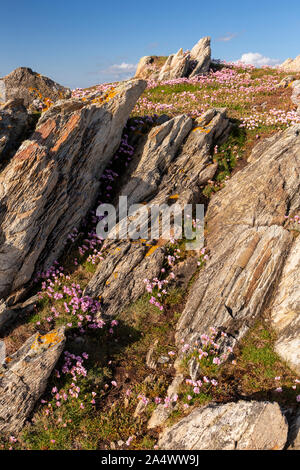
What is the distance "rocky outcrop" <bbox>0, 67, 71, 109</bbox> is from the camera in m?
15.2

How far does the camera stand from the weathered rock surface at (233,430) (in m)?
6.54

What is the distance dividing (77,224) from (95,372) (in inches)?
241

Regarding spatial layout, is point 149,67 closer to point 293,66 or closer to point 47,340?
point 293,66

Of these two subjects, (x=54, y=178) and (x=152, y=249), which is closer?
(x=54, y=178)

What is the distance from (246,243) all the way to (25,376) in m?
8.67

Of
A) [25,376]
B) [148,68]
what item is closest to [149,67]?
[148,68]

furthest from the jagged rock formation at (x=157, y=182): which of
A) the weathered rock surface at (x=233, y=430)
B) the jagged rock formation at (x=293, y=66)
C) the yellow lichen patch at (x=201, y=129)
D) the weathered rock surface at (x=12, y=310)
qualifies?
the jagged rock formation at (x=293, y=66)

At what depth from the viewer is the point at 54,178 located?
38.0 feet

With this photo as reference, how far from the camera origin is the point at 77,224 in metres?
13.0

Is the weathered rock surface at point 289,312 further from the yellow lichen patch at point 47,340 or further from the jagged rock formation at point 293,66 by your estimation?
the jagged rock formation at point 293,66

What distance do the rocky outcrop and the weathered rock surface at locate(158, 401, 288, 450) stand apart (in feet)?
48.7

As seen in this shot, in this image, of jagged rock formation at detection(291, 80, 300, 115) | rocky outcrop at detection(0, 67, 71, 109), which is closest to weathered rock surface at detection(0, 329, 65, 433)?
rocky outcrop at detection(0, 67, 71, 109)
